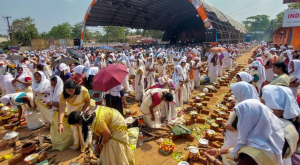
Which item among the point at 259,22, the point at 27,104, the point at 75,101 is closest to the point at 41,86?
the point at 27,104

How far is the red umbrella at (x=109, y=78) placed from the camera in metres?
3.77

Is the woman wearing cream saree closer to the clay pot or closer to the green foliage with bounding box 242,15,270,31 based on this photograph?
the clay pot

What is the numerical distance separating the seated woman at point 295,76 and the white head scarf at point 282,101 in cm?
336

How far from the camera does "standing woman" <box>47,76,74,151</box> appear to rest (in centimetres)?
371

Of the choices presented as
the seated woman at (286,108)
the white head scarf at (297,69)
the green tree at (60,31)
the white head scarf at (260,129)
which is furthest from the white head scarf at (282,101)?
the green tree at (60,31)

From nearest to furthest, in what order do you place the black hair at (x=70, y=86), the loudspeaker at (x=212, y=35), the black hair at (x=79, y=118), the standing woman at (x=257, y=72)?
the black hair at (x=79, y=118) < the black hair at (x=70, y=86) < the standing woman at (x=257, y=72) < the loudspeaker at (x=212, y=35)

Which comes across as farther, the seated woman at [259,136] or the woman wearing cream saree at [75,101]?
the woman wearing cream saree at [75,101]

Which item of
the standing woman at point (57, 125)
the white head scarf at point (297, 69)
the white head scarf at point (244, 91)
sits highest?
the white head scarf at point (297, 69)

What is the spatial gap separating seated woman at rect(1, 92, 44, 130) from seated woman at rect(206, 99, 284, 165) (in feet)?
16.4

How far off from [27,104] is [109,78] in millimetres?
2692

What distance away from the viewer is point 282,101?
196cm

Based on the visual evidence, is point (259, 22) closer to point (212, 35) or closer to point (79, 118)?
point (212, 35)

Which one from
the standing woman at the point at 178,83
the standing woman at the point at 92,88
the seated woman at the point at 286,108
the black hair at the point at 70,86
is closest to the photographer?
the seated woman at the point at 286,108

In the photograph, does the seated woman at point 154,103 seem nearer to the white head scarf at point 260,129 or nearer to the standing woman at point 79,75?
the standing woman at point 79,75
